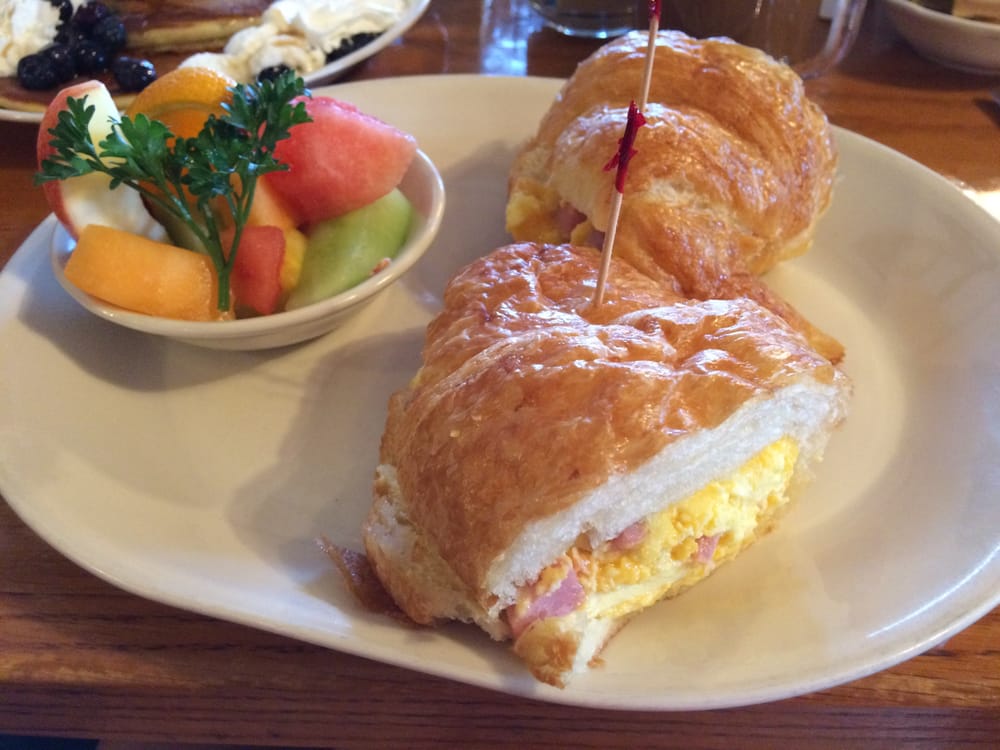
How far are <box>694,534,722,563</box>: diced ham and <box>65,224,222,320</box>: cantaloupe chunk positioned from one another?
105 centimetres

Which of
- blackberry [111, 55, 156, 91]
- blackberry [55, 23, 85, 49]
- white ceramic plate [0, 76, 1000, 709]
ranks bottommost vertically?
white ceramic plate [0, 76, 1000, 709]

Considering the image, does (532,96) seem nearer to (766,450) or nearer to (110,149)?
(110,149)

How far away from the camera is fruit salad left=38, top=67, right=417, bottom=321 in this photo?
1.48 metres

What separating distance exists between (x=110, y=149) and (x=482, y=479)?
964 mm

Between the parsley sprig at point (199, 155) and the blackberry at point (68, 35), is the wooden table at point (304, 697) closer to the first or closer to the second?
the parsley sprig at point (199, 155)

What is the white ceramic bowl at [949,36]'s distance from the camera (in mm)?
2498

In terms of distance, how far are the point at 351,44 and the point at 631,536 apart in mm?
2002

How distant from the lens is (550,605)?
111cm

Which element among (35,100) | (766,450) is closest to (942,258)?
(766,450)

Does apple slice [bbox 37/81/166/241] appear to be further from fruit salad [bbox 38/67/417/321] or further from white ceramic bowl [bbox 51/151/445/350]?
white ceramic bowl [bbox 51/151/445/350]

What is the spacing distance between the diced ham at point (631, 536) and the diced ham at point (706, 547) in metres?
0.11

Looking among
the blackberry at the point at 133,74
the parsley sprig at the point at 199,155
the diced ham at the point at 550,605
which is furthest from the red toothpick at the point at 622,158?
the blackberry at the point at 133,74

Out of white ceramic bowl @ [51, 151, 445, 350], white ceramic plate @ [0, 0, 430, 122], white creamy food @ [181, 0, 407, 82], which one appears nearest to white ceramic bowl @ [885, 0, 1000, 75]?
white ceramic plate @ [0, 0, 430, 122]

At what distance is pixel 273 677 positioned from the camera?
46.9 inches
